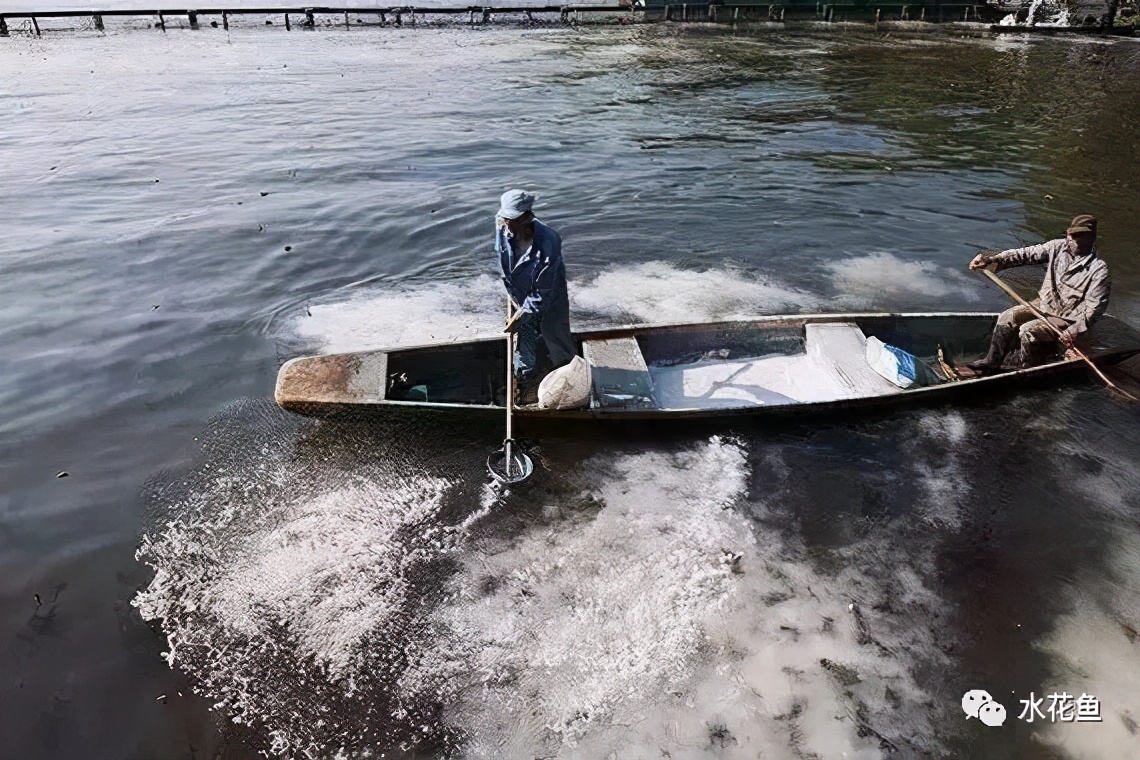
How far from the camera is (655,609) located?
22.0 feet


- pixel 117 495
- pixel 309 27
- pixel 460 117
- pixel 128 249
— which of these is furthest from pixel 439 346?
pixel 309 27

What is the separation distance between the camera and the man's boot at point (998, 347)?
374 inches

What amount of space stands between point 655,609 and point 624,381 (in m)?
2.93

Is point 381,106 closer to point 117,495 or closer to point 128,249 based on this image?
point 128,249

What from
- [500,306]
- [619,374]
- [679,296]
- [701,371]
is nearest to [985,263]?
[701,371]

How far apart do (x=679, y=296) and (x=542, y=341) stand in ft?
13.9

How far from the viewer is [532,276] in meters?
8.12

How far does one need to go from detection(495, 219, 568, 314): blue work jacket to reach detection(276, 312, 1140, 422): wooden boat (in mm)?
1127

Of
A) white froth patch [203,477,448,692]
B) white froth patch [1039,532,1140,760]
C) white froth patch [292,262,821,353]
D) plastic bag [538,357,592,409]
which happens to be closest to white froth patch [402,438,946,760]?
white froth patch [203,477,448,692]

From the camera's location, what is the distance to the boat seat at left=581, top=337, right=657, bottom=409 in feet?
27.8

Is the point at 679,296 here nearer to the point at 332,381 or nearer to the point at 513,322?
the point at 513,322

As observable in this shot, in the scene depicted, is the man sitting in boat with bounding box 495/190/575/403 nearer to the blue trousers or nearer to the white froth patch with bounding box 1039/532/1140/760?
the blue trousers

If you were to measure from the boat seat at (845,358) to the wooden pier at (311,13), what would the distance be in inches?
1565

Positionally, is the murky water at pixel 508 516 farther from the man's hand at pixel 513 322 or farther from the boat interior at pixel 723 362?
the man's hand at pixel 513 322
